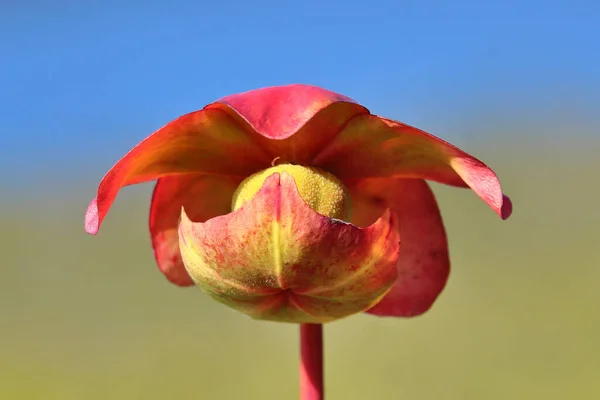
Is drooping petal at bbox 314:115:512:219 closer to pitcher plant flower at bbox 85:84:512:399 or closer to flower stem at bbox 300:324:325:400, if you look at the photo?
pitcher plant flower at bbox 85:84:512:399

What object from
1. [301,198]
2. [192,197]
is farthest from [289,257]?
[192,197]

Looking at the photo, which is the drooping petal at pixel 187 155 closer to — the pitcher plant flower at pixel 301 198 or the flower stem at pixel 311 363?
the pitcher plant flower at pixel 301 198

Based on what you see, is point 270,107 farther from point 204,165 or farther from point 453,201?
point 453,201

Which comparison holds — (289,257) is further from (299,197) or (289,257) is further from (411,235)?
(411,235)

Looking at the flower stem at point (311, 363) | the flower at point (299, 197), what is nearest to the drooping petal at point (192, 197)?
the flower at point (299, 197)

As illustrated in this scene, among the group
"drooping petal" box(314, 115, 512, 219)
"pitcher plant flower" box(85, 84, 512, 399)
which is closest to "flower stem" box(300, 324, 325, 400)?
"pitcher plant flower" box(85, 84, 512, 399)

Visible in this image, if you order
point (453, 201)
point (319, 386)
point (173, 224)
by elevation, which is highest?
point (453, 201)

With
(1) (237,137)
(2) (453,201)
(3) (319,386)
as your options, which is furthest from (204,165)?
(2) (453,201)
